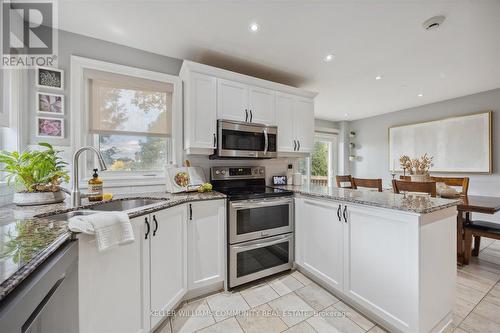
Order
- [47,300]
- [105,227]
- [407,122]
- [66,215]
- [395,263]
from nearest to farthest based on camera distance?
[47,300], [105,227], [66,215], [395,263], [407,122]

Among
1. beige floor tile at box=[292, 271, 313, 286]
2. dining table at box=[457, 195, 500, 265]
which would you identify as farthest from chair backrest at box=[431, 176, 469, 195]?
beige floor tile at box=[292, 271, 313, 286]

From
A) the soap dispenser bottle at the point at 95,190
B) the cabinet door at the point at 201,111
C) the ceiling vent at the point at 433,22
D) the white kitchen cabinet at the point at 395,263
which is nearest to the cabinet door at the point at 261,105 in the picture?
the cabinet door at the point at 201,111

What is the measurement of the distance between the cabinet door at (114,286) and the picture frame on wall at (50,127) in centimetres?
134

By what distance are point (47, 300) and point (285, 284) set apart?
6.31 feet

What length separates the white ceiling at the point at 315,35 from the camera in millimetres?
1619

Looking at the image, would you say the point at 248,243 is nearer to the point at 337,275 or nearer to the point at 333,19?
the point at 337,275

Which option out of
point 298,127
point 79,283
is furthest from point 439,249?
point 79,283

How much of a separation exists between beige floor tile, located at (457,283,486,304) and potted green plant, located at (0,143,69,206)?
3539 mm

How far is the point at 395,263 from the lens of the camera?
1.42m

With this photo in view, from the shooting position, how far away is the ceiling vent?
169 cm

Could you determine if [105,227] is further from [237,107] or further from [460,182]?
[460,182]

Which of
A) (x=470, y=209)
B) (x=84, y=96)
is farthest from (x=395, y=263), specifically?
(x=84, y=96)

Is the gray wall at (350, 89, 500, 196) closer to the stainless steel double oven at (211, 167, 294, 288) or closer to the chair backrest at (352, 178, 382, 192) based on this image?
the chair backrest at (352, 178, 382, 192)

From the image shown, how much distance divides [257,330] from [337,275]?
0.83 metres
